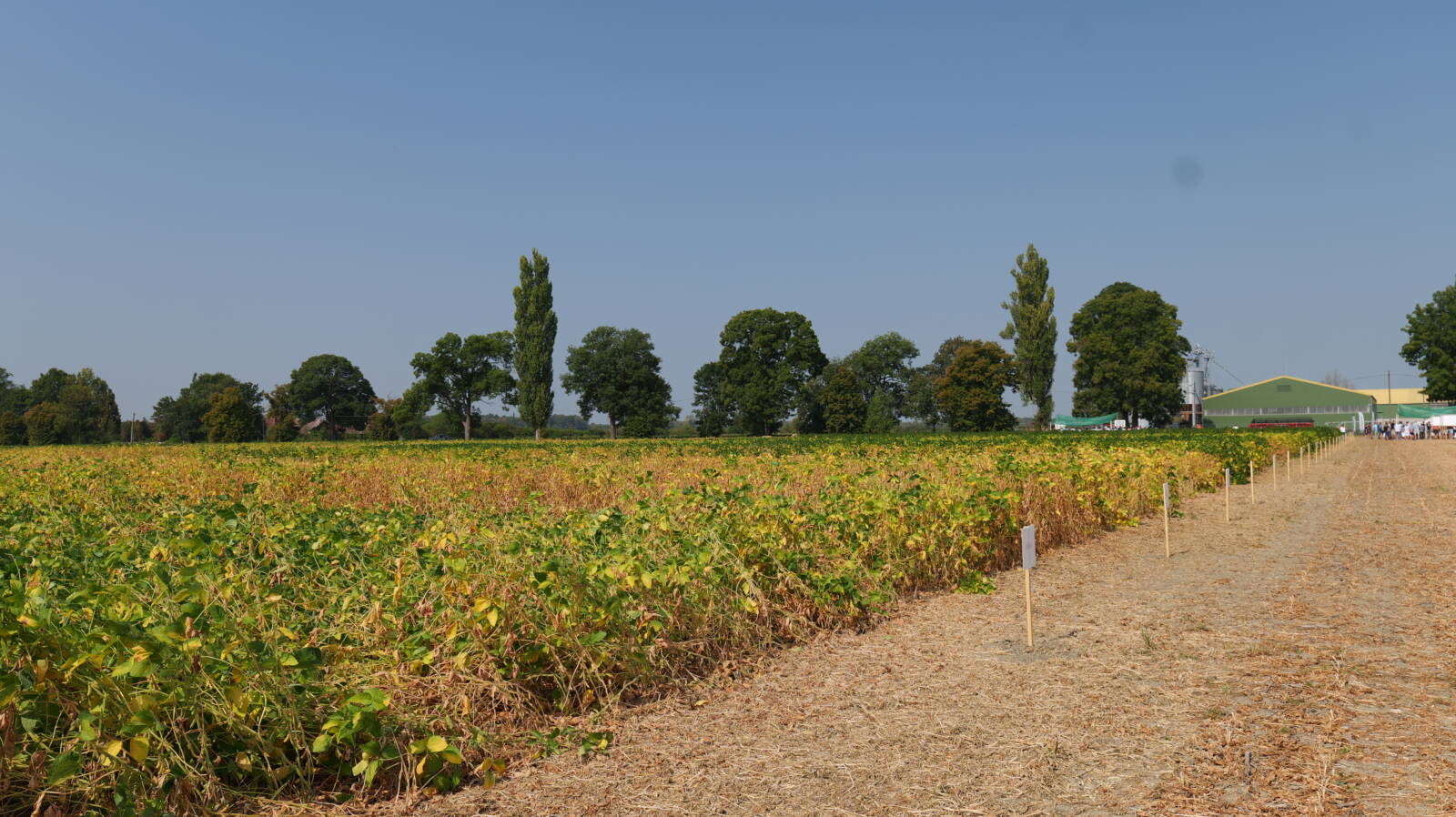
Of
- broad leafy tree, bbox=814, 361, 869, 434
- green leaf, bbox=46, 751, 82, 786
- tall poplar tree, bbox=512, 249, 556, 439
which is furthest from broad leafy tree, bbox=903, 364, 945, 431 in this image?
green leaf, bbox=46, 751, 82, 786

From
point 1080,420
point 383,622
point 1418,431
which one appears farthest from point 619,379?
point 383,622

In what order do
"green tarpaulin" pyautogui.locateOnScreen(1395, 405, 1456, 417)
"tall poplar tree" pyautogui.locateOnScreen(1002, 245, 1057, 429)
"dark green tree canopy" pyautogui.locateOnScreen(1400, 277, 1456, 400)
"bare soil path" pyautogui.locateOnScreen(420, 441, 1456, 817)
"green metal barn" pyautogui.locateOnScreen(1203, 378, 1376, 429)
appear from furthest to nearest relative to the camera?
"green metal barn" pyautogui.locateOnScreen(1203, 378, 1376, 429) < "green tarpaulin" pyautogui.locateOnScreen(1395, 405, 1456, 417) < "dark green tree canopy" pyautogui.locateOnScreen(1400, 277, 1456, 400) < "tall poplar tree" pyautogui.locateOnScreen(1002, 245, 1057, 429) < "bare soil path" pyautogui.locateOnScreen(420, 441, 1456, 817)

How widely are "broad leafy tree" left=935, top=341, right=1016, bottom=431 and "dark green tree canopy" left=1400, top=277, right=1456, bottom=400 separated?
130ft

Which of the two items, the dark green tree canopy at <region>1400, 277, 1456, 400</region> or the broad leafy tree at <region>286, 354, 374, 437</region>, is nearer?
the dark green tree canopy at <region>1400, 277, 1456, 400</region>

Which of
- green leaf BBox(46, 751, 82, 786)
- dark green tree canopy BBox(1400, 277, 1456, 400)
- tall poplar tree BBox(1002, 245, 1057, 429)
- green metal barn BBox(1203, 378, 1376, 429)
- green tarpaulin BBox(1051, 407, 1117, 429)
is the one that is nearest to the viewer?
green leaf BBox(46, 751, 82, 786)

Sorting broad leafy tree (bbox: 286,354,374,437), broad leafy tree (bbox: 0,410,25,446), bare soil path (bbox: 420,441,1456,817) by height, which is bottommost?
bare soil path (bbox: 420,441,1456,817)

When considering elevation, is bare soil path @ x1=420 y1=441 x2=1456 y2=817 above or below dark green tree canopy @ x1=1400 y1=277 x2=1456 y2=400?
below

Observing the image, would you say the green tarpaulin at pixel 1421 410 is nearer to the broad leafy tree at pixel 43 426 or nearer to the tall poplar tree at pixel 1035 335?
the tall poplar tree at pixel 1035 335

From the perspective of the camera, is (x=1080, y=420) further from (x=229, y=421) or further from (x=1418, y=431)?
(x=229, y=421)

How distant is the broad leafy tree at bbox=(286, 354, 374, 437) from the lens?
101 metres

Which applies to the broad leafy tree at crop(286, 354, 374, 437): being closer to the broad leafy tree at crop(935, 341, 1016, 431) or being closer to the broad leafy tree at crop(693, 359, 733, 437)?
the broad leafy tree at crop(693, 359, 733, 437)

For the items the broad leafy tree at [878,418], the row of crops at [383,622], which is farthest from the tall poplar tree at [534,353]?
the row of crops at [383,622]

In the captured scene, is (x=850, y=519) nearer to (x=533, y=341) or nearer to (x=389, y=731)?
(x=389, y=731)

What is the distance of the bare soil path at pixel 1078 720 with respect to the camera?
393 centimetres
